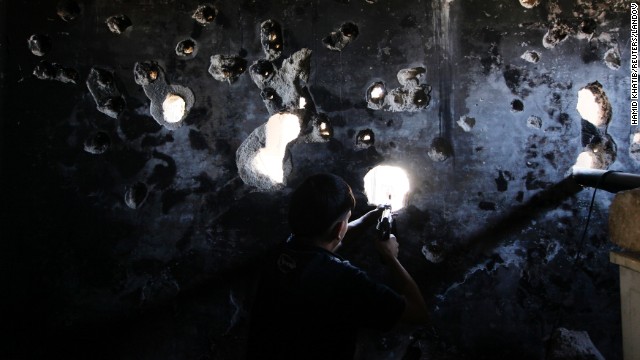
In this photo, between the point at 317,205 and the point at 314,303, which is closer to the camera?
the point at 314,303

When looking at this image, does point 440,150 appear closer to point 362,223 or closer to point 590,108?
point 362,223

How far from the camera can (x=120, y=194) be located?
2.43 meters

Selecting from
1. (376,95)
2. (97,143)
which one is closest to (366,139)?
(376,95)

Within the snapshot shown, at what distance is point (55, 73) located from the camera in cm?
244

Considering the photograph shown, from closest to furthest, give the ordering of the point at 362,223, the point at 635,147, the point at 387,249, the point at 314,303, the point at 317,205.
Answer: the point at 314,303 → the point at 317,205 → the point at 387,249 → the point at 362,223 → the point at 635,147

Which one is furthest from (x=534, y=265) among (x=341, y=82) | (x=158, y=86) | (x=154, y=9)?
(x=154, y=9)

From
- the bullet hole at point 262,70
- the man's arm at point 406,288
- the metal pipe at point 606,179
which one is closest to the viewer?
the man's arm at point 406,288

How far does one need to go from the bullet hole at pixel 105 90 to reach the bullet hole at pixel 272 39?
103 cm

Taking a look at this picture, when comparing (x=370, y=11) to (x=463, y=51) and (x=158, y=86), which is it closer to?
(x=463, y=51)

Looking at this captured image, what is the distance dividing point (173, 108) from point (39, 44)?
3.30 feet

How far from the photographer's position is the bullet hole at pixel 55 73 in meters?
2.43

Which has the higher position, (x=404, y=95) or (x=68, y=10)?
(x=68, y=10)

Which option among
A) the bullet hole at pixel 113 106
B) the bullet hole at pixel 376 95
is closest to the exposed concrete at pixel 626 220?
the bullet hole at pixel 376 95

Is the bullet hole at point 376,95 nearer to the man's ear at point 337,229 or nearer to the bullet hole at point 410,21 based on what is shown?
the bullet hole at point 410,21
